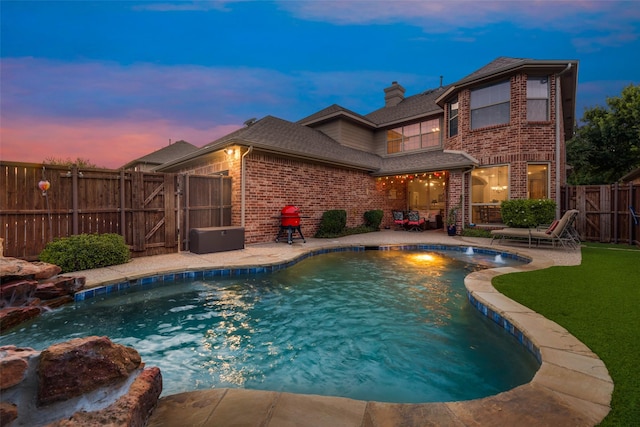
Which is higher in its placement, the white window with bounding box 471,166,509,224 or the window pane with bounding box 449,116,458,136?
the window pane with bounding box 449,116,458,136

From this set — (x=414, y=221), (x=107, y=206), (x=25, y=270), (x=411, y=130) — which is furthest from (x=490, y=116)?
(x=25, y=270)

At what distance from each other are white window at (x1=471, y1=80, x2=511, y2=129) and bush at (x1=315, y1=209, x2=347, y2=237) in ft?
21.2

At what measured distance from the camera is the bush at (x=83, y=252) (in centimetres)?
524

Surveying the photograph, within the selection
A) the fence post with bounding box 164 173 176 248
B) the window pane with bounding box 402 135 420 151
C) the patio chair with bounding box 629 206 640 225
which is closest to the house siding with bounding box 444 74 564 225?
the patio chair with bounding box 629 206 640 225

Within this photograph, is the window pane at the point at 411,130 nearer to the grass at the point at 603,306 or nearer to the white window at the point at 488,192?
the white window at the point at 488,192

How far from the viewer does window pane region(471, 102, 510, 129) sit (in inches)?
423

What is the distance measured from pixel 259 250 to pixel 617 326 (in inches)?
265

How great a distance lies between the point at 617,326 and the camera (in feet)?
9.37

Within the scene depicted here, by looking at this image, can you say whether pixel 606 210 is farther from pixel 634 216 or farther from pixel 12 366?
pixel 12 366

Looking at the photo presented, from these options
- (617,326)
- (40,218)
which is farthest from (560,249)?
(40,218)

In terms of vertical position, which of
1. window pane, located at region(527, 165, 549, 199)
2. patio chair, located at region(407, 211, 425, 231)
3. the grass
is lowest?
the grass

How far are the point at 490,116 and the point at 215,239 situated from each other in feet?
35.4

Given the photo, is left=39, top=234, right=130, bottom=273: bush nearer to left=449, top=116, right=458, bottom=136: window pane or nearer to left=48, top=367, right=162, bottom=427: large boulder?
left=48, top=367, right=162, bottom=427: large boulder

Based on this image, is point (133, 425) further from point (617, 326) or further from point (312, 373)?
point (617, 326)
